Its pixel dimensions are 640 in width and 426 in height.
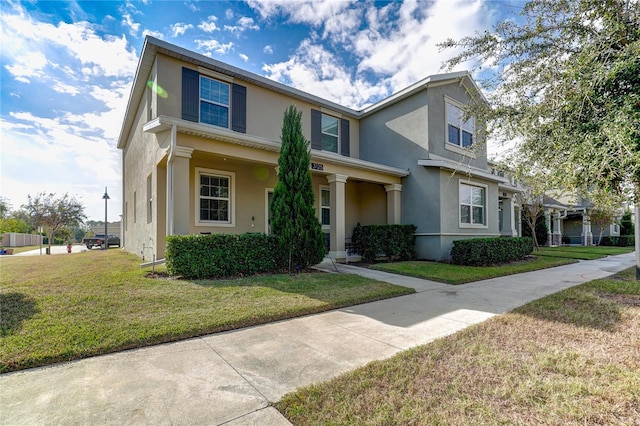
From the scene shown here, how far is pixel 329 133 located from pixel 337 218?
176 inches

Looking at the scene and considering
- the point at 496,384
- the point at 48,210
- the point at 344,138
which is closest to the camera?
the point at 496,384

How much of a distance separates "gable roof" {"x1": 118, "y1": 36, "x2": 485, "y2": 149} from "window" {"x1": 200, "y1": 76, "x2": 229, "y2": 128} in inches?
18.2

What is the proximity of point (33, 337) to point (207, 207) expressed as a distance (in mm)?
6505

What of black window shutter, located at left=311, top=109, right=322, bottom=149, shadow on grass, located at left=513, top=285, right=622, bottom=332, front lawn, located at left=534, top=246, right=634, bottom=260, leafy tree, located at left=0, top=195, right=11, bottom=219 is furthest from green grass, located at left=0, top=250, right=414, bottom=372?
leafy tree, located at left=0, top=195, right=11, bottom=219

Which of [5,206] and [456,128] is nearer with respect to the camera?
[456,128]

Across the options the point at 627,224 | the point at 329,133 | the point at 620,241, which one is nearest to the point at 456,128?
the point at 329,133

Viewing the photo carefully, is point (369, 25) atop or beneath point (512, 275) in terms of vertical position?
atop

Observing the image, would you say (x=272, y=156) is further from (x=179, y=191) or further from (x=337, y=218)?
(x=337, y=218)

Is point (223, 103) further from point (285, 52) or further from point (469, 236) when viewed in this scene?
point (469, 236)

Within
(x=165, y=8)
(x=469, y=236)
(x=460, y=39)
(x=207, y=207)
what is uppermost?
(x=165, y=8)

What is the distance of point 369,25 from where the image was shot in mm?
9508

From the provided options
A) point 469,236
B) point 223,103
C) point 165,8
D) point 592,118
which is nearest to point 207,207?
point 223,103

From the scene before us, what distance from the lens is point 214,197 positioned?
9984 mm

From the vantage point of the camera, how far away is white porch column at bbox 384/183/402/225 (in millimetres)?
12147
